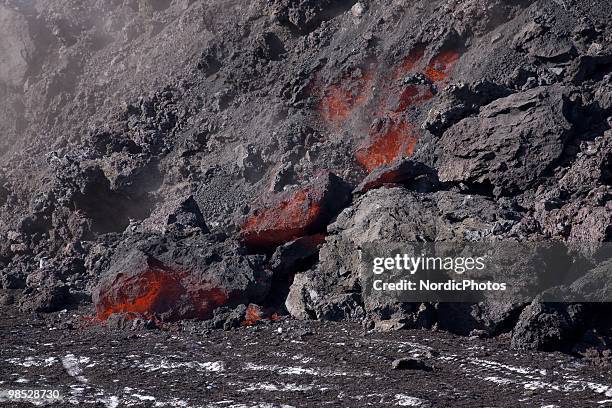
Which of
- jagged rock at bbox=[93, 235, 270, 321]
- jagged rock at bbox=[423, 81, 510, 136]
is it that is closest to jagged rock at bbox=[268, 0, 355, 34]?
jagged rock at bbox=[423, 81, 510, 136]

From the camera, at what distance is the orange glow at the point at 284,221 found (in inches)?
512

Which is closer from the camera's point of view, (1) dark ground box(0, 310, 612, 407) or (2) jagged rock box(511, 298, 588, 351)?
(1) dark ground box(0, 310, 612, 407)

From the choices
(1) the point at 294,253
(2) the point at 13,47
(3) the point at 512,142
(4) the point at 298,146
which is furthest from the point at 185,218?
(2) the point at 13,47

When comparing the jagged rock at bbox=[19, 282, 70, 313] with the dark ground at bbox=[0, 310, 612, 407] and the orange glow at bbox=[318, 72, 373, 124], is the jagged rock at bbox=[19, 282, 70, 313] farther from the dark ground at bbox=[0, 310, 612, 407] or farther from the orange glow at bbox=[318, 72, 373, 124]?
the orange glow at bbox=[318, 72, 373, 124]

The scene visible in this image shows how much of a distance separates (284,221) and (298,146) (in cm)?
418

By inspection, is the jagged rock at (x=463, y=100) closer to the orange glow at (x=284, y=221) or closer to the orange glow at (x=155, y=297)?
the orange glow at (x=284, y=221)

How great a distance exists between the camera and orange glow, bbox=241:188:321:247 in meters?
13.0

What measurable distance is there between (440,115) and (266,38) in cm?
755

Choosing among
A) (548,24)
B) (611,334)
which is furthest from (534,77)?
(611,334)

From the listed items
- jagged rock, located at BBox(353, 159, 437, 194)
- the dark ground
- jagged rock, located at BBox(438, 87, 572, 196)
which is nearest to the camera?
the dark ground

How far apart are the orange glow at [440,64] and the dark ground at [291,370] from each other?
824 cm

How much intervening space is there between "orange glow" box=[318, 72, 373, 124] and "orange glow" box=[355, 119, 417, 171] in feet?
5.08

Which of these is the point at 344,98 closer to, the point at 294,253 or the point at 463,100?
the point at 463,100

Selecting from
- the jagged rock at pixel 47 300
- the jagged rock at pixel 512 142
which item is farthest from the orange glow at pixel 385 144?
the jagged rock at pixel 47 300
